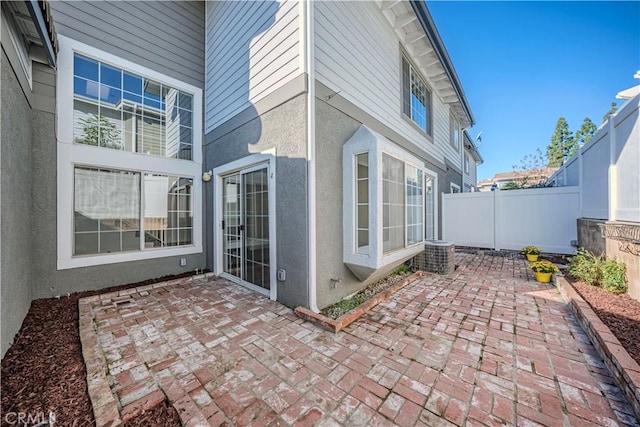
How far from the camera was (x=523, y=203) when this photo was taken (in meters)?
7.71

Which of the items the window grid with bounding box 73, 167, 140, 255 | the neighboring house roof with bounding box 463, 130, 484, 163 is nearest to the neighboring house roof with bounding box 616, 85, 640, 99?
the neighboring house roof with bounding box 463, 130, 484, 163

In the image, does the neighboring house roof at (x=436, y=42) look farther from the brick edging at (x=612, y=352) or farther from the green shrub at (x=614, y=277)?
the brick edging at (x=612, y=352)

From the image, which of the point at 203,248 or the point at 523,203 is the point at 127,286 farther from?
the point at 523,203

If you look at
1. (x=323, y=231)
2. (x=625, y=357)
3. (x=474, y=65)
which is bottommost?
(x=625, y=357)

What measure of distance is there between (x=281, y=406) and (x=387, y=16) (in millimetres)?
7200

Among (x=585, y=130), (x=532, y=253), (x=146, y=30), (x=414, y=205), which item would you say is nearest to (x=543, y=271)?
(x=532, y=253)

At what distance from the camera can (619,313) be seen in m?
3.04

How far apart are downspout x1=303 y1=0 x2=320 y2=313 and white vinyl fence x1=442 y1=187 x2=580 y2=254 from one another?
7.69 metres

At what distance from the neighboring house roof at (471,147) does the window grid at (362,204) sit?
12374mm

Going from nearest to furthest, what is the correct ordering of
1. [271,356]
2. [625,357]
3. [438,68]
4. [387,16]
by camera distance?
[625,357] → [271,356] → [387,16] → [438,68]

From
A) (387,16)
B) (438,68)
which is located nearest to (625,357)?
(387,16)

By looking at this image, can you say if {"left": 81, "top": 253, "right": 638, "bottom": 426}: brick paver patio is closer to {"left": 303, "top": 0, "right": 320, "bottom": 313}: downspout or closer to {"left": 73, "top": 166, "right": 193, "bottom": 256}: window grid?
{"left": 303, "top": 0, "right": 320, "bottom": 313}: downspout

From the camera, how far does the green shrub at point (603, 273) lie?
3734mm

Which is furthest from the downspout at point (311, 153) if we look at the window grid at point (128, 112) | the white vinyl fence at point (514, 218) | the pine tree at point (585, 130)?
the pine tree at point (585, 130)
